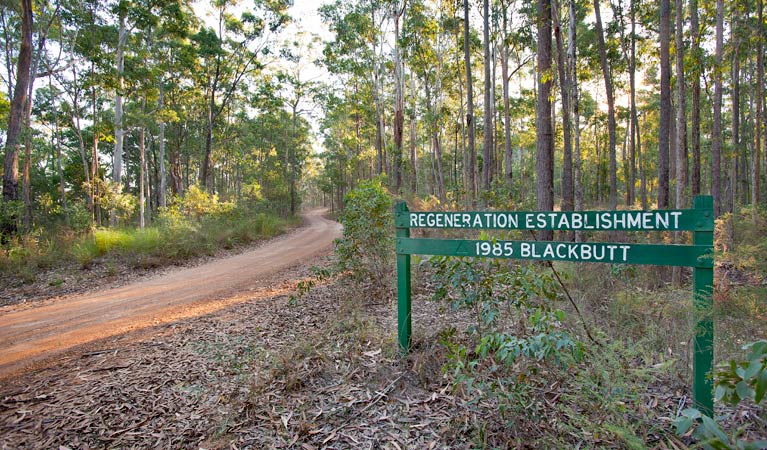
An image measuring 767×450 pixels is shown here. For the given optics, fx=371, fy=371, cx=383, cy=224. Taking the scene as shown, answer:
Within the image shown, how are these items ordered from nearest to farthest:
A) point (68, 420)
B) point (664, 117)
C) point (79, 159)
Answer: point (68, 420)
point (664, 117)
point (79, 159)

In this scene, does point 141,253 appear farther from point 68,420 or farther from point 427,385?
point 427,385

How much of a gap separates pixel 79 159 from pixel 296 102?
16.4 metres

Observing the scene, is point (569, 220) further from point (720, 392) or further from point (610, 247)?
point (720, 392)

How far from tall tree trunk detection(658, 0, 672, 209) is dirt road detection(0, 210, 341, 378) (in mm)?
9024

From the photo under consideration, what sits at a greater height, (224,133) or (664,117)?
(224,133)

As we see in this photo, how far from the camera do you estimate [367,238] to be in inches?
233

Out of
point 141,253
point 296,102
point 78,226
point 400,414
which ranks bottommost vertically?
point 400,414

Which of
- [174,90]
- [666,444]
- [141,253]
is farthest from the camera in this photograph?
[174,90]

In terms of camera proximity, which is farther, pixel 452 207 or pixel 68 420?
pixel 452 207

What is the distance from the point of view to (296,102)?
92.2 feet

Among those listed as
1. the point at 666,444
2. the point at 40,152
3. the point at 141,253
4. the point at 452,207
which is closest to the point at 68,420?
the point at 666,444

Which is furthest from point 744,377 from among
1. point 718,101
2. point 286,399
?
point 718,101

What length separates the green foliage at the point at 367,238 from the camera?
19.4 ft

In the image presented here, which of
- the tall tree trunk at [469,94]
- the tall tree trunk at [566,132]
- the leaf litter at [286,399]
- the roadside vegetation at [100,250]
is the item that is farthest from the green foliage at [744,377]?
the tall tree trunk at [469,94]
